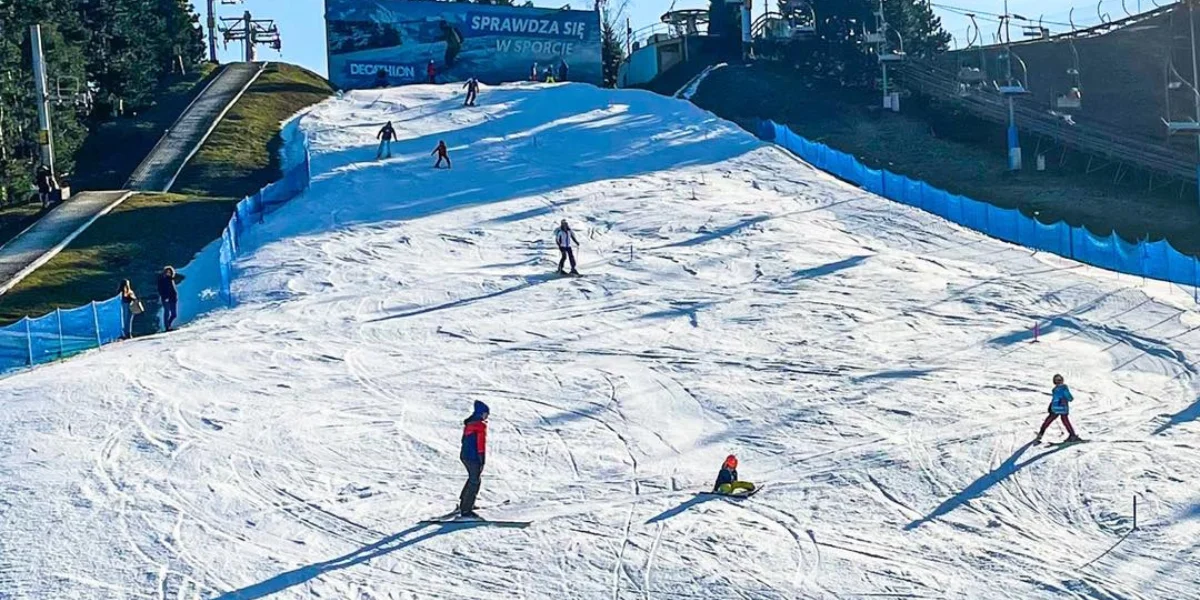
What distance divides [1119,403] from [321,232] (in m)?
21.1

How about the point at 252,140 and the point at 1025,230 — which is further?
the point at 252,140

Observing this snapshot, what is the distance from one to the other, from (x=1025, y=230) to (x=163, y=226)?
892 inches

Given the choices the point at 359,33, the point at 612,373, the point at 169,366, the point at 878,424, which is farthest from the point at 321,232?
the point at 359,33

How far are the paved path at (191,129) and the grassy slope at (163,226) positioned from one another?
564 mm

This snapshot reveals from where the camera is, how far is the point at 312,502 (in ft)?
53.3

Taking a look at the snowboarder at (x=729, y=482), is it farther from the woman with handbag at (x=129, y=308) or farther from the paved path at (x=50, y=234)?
the paved path at (x=50, y=234)

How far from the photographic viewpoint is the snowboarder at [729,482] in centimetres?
1659

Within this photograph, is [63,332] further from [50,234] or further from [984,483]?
[984,483]

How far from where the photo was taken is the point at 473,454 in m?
15.3

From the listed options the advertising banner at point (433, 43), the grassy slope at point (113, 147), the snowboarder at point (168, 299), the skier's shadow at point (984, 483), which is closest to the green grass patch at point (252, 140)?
the advertising banner at point (433, 43)

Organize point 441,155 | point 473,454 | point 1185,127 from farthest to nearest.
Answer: point 441,155 < point 1185,127 < point 473,454

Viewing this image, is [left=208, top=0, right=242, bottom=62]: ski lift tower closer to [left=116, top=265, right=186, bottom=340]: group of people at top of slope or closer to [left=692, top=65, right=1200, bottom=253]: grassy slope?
[left=692, top=65, right=1200, bottom=253]: grassy slope

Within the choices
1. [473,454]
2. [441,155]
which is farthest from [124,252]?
[473,454]

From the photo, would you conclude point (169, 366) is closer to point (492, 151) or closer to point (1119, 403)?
point (1119, 403)
